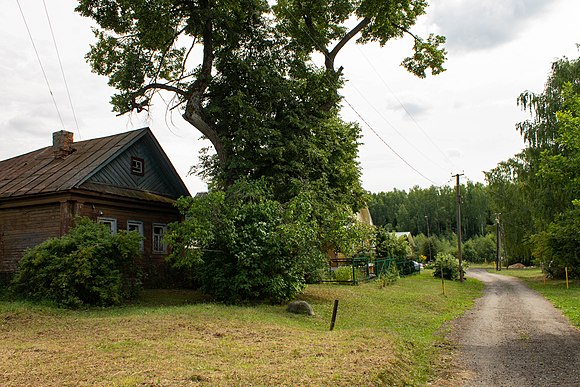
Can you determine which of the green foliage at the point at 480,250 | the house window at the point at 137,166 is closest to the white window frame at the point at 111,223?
the house window at the point at 137,166

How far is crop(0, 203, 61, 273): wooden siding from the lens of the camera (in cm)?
1808

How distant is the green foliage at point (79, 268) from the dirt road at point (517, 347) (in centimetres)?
1064

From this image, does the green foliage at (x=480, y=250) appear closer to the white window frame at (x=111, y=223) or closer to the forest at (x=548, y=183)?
the forest at (x=548, y=183)

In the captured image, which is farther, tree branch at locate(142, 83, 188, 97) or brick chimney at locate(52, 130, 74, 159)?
brick chimney at locate(52, 130, 74, 159)

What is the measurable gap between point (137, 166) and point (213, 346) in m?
14.4

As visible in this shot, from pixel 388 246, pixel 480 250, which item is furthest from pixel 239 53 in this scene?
pixel 480 250

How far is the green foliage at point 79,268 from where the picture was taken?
575 inches

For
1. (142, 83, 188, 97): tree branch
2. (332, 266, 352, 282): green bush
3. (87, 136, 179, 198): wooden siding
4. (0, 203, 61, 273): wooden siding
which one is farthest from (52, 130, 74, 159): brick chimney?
(332, 266, 352, 282): green bush

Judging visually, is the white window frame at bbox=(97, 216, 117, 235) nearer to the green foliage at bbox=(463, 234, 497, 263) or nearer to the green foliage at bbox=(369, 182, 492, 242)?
the green foliage at bbox=(463, 234, 497, 263)

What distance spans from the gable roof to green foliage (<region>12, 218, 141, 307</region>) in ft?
9.46

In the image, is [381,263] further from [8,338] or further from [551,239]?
[8,338]

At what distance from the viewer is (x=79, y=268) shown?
573 inches

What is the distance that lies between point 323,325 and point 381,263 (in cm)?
1716

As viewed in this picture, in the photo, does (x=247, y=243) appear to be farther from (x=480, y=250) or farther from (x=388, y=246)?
(x=480, y=250)
